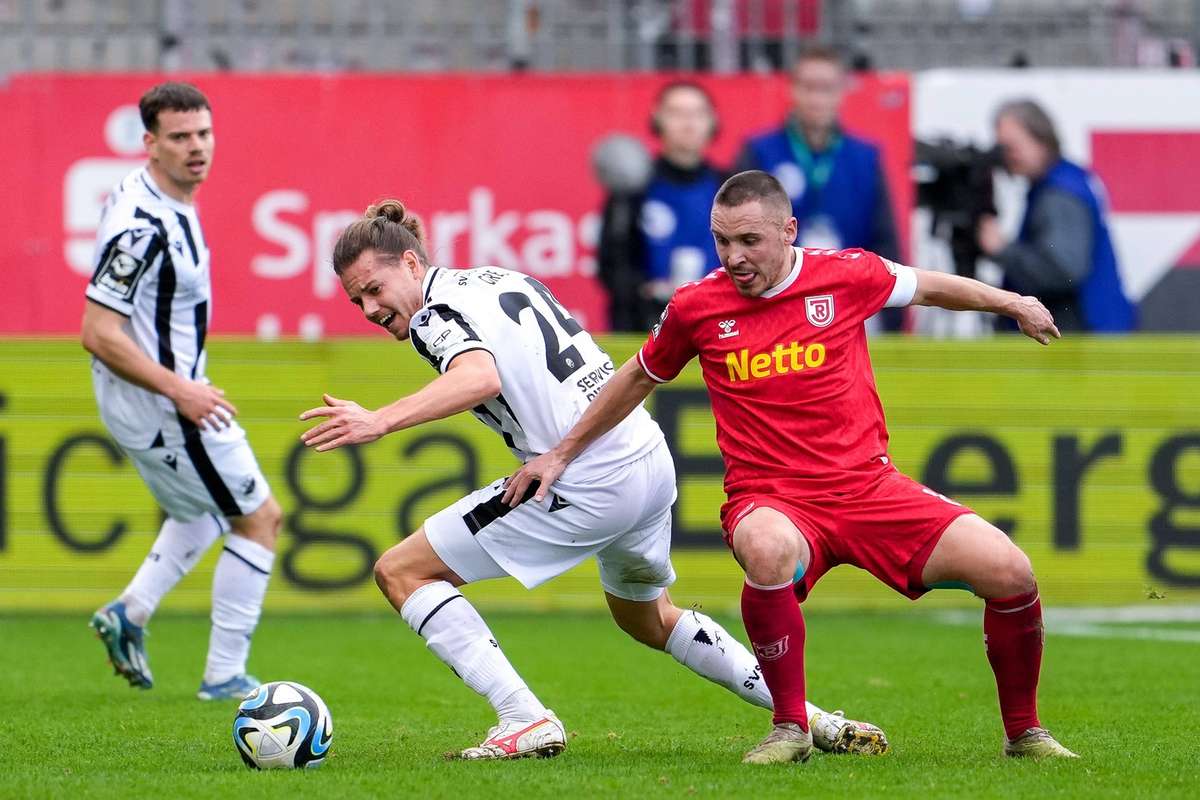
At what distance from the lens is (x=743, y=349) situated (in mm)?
6023

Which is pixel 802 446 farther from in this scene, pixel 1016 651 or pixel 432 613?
pixel 432 613

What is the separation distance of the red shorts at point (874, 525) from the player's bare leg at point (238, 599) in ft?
9.84

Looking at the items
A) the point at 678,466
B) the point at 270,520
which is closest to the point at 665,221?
the point at 678,466

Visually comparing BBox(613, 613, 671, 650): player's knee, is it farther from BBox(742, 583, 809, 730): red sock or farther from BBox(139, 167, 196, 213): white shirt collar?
BBox(139, 167, 196, 213): white shirt collar

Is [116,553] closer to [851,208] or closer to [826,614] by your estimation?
[826,614]

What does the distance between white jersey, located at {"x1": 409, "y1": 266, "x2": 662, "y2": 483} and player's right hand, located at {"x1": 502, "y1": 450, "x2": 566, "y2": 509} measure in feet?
0.23

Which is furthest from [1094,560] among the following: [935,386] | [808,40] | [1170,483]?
[808,40]

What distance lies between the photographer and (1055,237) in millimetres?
14609

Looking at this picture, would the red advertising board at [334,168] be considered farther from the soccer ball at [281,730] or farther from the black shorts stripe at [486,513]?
the soccer ball at [281,730]

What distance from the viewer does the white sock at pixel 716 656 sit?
646cm

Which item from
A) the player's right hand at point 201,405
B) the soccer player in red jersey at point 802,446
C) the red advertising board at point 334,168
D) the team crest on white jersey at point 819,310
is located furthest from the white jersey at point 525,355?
the red advertising board at point 334,168

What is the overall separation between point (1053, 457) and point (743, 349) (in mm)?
7265

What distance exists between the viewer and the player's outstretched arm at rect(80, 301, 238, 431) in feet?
25.1

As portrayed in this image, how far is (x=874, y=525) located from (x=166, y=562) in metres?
3.94
